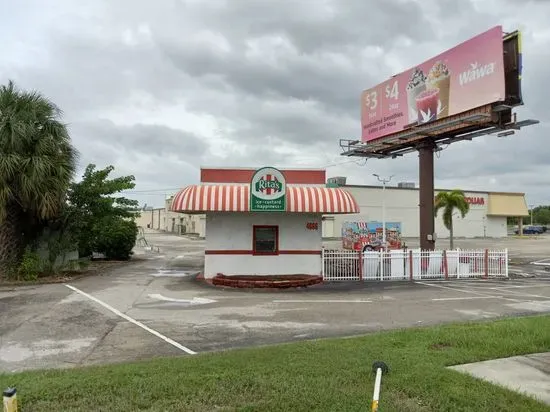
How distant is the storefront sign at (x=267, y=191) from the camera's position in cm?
1705

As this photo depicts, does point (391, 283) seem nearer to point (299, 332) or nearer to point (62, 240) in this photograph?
point (299, 332)

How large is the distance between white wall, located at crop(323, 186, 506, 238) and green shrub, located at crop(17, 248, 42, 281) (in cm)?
4479

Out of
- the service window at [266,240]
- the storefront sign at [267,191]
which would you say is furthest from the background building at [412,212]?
the storefront sign at [267,191]

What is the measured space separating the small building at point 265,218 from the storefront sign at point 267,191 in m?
0.03

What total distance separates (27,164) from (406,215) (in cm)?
5486

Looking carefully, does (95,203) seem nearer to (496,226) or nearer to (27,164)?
(27,164)

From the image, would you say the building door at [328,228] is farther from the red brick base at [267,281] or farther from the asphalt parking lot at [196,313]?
the red brick base at [267,281]

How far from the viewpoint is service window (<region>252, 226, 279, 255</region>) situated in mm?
18688

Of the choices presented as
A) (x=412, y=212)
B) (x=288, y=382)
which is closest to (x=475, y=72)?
(x=288, y=382)

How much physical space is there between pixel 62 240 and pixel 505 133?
62.1 ft

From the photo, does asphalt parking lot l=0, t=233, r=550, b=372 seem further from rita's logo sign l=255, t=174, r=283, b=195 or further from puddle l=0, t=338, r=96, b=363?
rita's logo sign l=255, t=174, r=283, b=195

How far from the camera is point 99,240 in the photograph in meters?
27.0

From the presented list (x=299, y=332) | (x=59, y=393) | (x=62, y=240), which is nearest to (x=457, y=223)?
(x=62, y=240)

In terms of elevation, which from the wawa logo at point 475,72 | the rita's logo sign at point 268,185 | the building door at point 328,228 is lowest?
the building door at point 328,228
